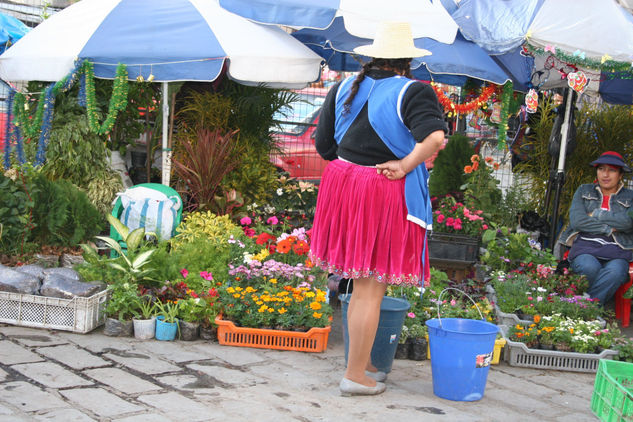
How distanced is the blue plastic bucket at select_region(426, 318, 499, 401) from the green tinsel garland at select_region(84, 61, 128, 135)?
3546 millimetres

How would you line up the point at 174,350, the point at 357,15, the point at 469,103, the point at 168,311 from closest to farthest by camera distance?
the point at 174,350 → the point at 168,311 → the point at 357,15 → the point at 469,103

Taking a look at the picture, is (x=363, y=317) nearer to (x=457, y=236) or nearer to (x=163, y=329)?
(x=163, y=329)

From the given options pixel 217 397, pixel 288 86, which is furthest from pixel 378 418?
pixel 288 86

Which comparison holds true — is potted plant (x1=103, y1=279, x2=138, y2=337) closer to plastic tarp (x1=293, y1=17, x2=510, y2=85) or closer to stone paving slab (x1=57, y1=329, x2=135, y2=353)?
stone paving slab (x1=57, y1=329, x2=135, y2=353)

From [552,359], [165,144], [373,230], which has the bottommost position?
[552,359]

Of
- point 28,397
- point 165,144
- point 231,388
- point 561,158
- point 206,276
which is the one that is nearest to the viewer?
point 28,397

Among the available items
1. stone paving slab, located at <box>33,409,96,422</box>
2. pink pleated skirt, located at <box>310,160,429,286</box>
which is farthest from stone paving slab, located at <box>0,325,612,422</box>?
pink pleated skirt, located at <box>310,160,429,286</box>

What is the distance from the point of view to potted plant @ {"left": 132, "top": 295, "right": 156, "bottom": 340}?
4730mm

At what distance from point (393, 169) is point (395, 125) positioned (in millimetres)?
225

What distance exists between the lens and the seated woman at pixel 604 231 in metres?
6.07

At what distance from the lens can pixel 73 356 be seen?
4.28 metres

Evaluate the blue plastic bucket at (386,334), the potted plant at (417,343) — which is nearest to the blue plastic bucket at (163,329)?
the blue plastic bucket at (386,334)

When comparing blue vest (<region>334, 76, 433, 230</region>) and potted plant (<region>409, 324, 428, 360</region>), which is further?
potted plant (<region>409, 324, 428, 360</region>)

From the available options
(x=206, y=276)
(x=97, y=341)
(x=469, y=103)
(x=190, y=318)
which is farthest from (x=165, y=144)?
(x=469, y=103)
